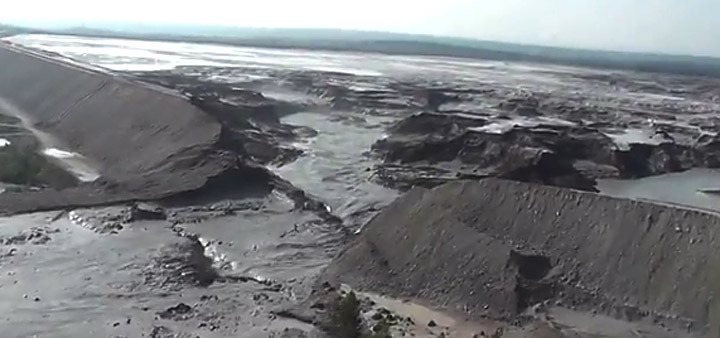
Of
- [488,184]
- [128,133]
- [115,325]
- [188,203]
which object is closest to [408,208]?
[488,184]

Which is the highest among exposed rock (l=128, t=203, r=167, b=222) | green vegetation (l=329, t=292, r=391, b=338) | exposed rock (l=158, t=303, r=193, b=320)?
green vegetation (l=329, t=292, r=391, b=338)

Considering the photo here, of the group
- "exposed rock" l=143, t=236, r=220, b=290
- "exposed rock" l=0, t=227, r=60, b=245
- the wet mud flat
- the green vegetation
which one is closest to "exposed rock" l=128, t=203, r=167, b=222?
the wet mud flat

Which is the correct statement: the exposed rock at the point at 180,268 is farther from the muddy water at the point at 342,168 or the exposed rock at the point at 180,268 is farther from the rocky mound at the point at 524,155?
the rocky mound at the point at 524,155

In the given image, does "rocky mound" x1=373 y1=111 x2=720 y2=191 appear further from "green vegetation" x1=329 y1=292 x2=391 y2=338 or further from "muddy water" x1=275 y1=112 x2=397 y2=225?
"green vegetation" x1=329 y1=292 x2=391 y2=338

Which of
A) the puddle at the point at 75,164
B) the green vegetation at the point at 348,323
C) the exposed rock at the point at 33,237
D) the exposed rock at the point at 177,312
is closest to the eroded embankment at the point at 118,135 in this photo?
the puddle at the point at 75,164

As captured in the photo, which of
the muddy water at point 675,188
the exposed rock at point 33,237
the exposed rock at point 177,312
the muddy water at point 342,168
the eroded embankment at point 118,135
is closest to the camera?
the exposed rock at point 177,312

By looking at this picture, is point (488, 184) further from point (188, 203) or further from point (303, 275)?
Answer: point (188, 203)
